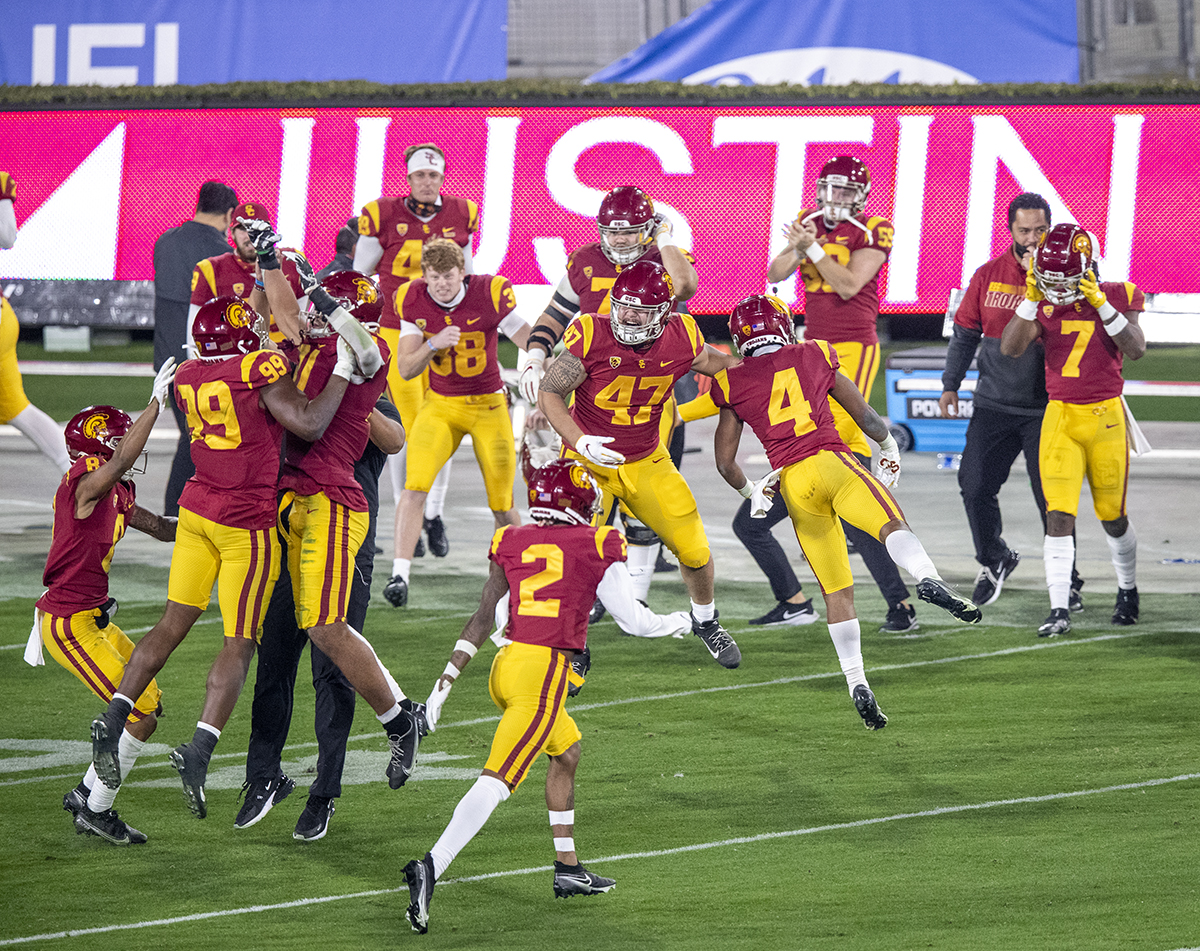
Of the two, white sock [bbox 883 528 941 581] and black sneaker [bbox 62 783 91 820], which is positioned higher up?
white sock [bbox 883 528 941 581]

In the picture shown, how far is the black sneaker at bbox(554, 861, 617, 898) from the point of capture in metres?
5.03

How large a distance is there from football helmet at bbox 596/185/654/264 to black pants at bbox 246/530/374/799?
8.71 feet

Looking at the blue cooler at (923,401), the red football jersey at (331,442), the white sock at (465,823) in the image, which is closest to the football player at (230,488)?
the red football jersey at (331,442)

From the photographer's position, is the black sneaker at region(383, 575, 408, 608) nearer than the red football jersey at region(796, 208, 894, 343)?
Yes

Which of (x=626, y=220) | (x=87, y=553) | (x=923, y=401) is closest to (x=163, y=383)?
(x=87, y=553)

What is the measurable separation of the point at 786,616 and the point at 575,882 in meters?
3.93

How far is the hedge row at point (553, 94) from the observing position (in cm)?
1481

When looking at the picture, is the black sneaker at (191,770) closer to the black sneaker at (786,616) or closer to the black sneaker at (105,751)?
the black sneaker at (105,751)

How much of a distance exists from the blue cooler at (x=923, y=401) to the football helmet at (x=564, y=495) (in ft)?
27.7

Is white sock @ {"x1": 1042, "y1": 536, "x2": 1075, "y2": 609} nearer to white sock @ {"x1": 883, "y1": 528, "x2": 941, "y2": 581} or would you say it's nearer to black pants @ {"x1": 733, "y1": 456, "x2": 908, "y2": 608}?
black pants @ {"x1": 733, "y1": 456, "x2": 908, "y2": 608}

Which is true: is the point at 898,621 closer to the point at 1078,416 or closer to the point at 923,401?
the point at 1078,416

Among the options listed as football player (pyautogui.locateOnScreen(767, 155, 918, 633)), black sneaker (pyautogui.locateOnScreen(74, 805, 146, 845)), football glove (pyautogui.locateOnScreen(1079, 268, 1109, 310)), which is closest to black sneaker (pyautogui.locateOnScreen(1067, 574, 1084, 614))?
football player (pyautogui.locateOnScreen(767, 155, 918, 633))

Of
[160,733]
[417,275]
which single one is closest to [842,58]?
[417,275]

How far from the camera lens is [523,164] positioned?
50.4ft
